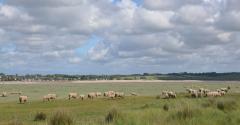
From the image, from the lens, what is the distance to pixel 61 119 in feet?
53.0

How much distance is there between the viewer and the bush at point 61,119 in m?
16.1

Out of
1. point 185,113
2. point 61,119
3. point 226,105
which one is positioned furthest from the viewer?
point 226,105

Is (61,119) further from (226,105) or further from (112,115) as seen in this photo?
(226,105)

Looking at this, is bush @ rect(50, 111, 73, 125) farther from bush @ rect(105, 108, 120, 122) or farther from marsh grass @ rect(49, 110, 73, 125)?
bush @ rect(105, 108, 120, 122)

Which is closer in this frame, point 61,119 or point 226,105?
point 61,119

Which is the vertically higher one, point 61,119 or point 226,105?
point 226,105

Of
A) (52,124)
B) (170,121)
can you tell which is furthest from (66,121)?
(170,121)

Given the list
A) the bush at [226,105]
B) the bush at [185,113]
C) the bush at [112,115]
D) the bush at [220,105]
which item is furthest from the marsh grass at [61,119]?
the bush at [220,105]

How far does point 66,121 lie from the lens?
643 inches

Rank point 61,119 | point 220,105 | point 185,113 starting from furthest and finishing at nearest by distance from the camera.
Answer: point 220,105
point 185,113
point 61,119

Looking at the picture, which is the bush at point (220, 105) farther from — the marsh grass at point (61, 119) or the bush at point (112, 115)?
the marsh grass at point (61, 119)

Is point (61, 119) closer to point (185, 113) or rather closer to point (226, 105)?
point (185, 113)

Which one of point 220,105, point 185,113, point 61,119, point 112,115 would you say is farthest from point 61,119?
point 220,105

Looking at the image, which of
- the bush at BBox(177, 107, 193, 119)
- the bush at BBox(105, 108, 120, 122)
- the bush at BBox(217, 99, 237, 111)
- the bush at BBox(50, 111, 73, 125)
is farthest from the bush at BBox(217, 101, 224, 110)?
the bush at BBox(50, 111, 73, 125)
